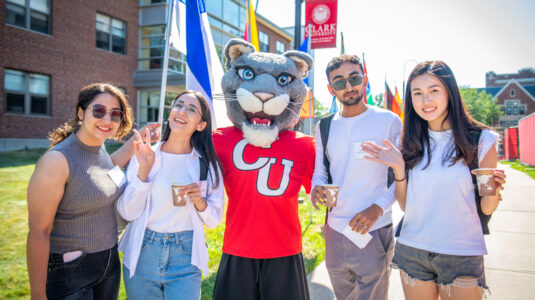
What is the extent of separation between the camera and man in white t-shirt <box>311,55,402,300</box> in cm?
258

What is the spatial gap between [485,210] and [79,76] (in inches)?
640

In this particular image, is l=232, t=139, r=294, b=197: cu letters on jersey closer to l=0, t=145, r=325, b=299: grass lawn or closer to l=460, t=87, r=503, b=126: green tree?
l=0, t=145, r=325, b=299: grass lawn

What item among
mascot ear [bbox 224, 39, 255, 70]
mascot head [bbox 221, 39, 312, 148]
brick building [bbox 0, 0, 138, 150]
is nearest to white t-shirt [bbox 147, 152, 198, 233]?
mascot head [bbox 221, 39, 312, 148]

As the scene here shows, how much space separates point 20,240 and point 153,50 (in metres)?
14.1

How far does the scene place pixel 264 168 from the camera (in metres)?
2.75

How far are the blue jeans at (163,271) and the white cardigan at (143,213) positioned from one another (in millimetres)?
54

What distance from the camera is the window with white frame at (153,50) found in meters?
16.7

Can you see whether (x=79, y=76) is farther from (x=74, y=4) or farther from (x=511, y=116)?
(x=511, y=116)

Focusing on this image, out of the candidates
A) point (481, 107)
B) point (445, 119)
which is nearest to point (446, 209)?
point (445, 119)

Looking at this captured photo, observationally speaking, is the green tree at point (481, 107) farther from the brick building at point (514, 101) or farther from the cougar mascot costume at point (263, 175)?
the cougar mascot costume at point (263, 175)

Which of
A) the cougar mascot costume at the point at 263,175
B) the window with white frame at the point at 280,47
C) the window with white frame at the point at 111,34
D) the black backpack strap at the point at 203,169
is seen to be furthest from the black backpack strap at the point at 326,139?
the window with white frame at the point at 280,47

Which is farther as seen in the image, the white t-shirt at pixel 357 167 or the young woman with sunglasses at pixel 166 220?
the white t-shirt at pixel 357 167

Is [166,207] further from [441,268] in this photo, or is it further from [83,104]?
[441,268]

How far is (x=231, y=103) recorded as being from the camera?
3031mm
